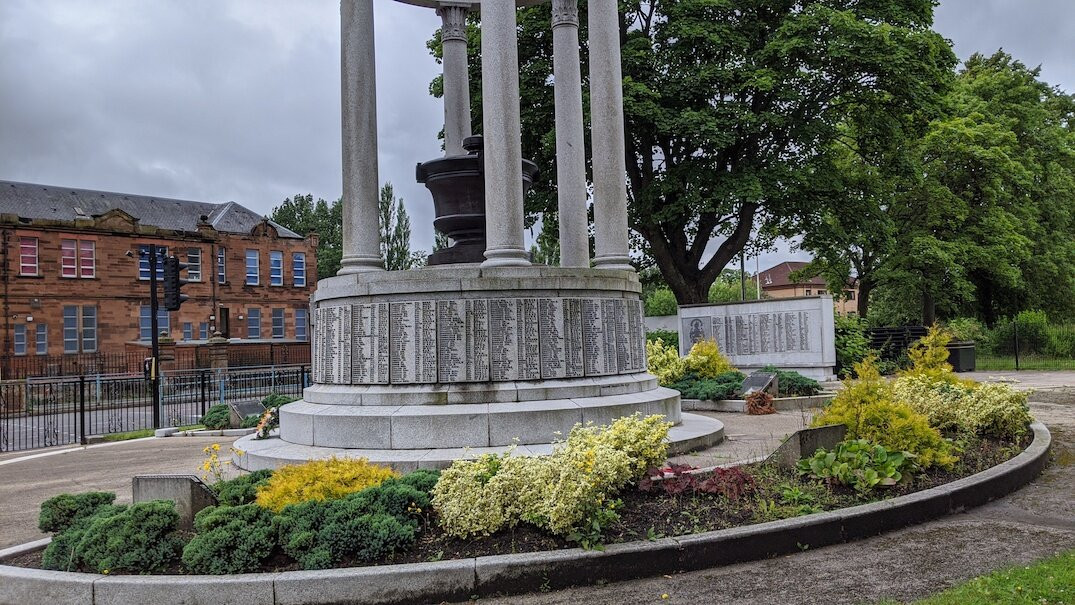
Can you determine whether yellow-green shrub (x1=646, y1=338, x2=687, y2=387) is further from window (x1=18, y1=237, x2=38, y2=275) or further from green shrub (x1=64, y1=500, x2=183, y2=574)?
window (x1=18, y1=237, x2=38, y2=275)

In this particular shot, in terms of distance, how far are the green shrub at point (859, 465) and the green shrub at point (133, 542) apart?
19.6 ft

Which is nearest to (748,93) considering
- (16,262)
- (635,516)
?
Result: (635,516)

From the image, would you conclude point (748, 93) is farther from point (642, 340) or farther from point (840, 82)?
point (642, 340)

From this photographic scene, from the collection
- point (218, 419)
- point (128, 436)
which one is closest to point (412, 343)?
point (218, 419)

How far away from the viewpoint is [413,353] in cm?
1076

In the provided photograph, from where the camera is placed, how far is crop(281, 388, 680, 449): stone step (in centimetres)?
988

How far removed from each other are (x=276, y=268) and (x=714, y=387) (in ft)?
147

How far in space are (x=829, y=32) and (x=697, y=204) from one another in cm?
697

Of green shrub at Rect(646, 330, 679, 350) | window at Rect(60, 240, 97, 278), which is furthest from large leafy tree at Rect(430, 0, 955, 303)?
window at Rect(60, 240, 97, 278)

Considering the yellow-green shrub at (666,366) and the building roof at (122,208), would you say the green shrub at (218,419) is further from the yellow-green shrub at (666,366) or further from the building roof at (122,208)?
the building roof at (122,208)

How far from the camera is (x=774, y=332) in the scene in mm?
24375

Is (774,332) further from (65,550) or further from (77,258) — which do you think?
(77,258)

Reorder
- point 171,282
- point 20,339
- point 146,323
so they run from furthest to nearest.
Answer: point 146,323, point 20,339, point 171,282

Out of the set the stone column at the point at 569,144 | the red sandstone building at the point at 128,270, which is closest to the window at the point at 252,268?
the red sandstone building at the point at 128,270
